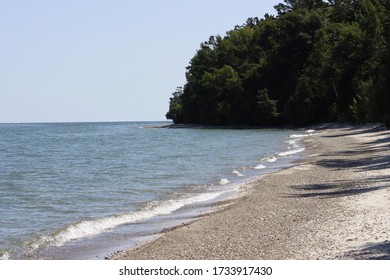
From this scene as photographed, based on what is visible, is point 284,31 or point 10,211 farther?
point 284,31

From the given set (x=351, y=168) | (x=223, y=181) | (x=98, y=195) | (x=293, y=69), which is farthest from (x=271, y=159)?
(x=293, y=69)

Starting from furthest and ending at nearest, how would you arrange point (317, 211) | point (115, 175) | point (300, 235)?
point (115, 175), point (317, 211), point (300, 235)

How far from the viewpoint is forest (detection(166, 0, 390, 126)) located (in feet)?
249

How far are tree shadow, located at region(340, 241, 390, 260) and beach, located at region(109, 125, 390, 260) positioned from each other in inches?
0.6

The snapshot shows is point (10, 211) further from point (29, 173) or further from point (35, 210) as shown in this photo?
point (29, 173)

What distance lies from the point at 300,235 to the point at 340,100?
235ft

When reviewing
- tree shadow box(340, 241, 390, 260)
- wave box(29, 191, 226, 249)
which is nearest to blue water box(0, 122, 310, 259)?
wave box(29, 191, 226, 249)

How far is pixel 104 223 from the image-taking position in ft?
56.0

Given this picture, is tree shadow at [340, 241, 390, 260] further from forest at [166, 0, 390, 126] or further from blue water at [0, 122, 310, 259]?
forest at [166, 0, 390, 126]

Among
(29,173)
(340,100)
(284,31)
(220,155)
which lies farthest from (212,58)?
(29,173)

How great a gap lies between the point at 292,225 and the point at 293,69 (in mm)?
88481

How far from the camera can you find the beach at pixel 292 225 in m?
11.1

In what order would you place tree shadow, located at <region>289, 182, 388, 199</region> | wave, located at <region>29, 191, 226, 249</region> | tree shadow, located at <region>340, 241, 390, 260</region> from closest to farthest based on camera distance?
tree shadow, located at <region>340, 241, 390, 260</region>, wave, located at <region>29, 191, 226, 249</region>, tree shadow, located at <region>289, 182, 388, 199</region>
